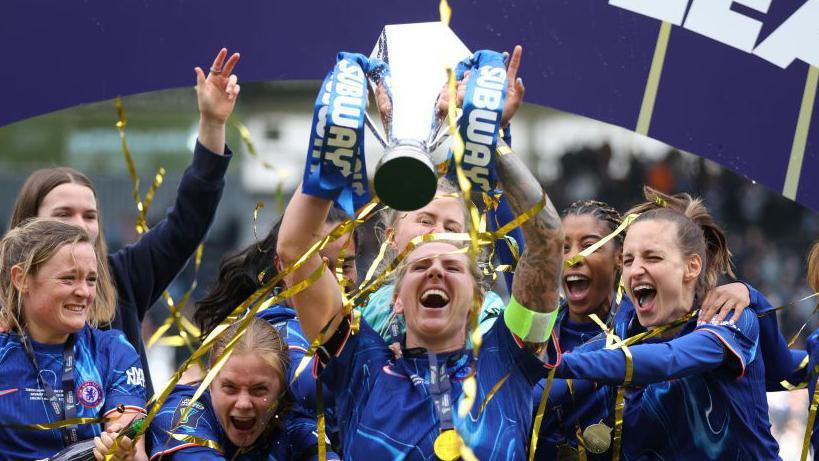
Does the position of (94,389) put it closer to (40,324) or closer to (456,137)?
(40,324)

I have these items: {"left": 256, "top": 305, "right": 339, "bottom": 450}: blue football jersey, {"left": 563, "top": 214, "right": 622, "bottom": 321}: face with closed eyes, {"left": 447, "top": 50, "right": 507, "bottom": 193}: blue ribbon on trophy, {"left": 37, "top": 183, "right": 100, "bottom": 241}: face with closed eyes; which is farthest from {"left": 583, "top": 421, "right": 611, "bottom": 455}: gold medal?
{"left": 37, "top": 183, "right": 100, "bottom": 241}: face with closed eyes

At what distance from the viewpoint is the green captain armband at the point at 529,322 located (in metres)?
3.43

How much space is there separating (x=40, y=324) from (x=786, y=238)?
7867 mm

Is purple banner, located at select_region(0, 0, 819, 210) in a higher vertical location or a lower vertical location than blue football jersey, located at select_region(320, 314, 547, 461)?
higher

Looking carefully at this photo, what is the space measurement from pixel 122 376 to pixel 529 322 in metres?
1.29

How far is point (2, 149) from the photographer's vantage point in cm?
1314

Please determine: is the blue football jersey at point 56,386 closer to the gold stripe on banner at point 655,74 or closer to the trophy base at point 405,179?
the trophy base at point 405,179

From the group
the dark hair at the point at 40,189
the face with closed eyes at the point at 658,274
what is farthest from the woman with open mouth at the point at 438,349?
the dark hair at the point at 40,189

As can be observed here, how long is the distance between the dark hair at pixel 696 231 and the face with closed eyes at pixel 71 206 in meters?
1.80

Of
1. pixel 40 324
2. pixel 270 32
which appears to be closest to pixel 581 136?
pixel 270 32

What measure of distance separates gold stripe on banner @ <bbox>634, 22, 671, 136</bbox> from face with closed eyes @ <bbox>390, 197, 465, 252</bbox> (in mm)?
738

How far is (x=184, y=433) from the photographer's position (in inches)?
155

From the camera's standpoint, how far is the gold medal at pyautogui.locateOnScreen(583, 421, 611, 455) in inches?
163

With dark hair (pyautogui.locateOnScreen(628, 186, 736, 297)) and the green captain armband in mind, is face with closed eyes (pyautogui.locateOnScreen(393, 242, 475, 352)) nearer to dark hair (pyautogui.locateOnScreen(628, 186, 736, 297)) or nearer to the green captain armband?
the green captain armband
